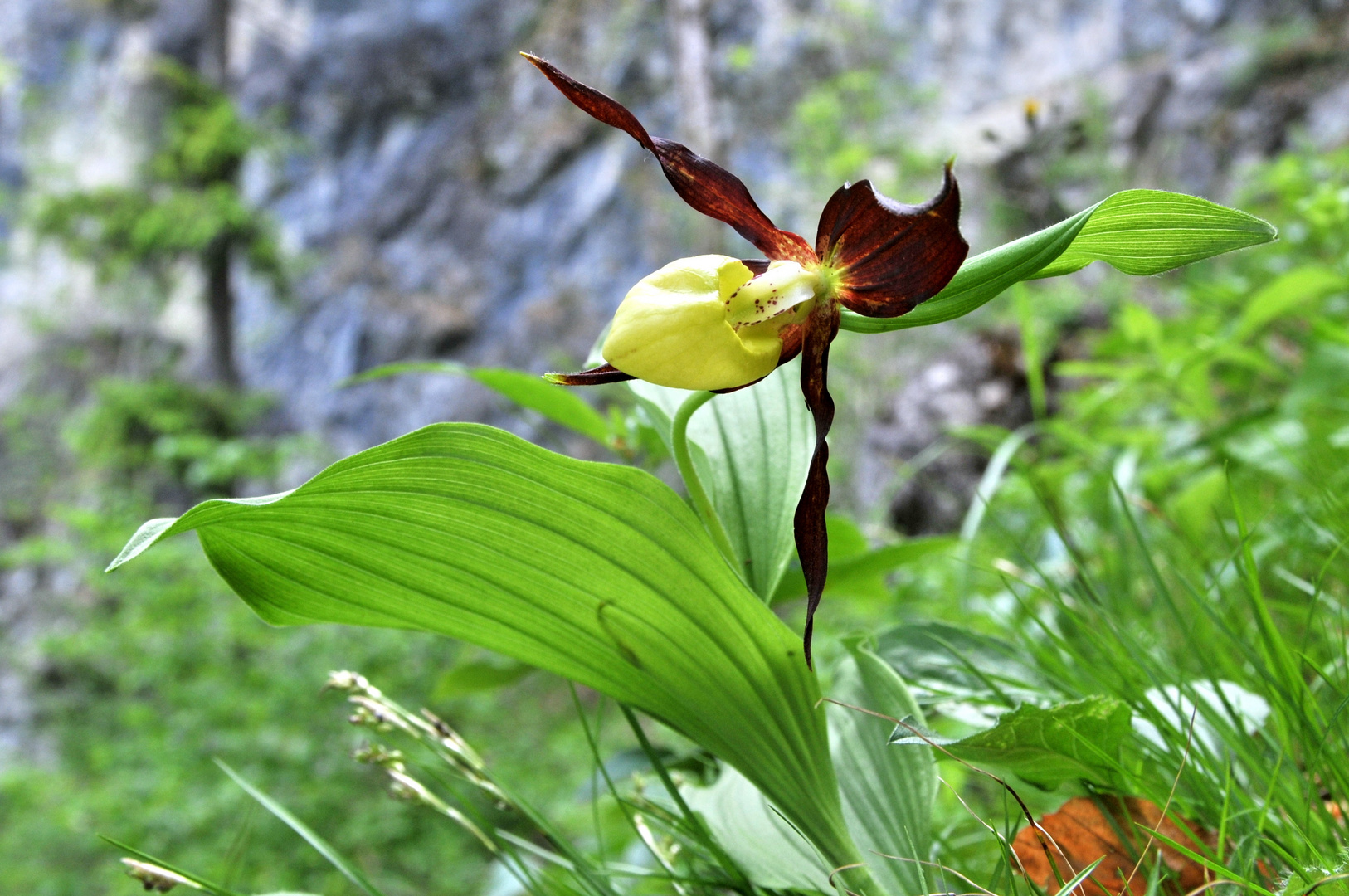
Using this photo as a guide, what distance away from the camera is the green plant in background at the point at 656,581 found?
1.03 ft

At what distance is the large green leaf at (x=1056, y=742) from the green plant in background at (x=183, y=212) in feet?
17.8

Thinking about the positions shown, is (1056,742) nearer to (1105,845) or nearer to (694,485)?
(1105,845)

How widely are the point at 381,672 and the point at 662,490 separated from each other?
9.77ft

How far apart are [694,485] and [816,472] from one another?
0.07 meters

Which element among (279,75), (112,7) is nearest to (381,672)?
(112,7)

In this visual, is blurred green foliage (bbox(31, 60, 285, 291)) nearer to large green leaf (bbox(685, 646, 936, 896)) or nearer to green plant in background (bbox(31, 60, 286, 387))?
green plant in background (bbox(31, 60, 286, 387))

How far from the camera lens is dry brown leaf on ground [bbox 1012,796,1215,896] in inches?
13.6

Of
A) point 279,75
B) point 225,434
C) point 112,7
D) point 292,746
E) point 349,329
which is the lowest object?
point 292,746

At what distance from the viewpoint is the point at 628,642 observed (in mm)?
359

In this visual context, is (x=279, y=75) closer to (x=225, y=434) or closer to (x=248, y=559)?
(x=225, y=434)

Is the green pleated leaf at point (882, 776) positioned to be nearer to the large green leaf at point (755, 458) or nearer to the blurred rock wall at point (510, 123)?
the large green leaf at point (755, 458)

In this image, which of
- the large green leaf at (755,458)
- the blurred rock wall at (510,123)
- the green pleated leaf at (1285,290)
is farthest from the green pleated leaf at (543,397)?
the blurred rock wall at (510,123)

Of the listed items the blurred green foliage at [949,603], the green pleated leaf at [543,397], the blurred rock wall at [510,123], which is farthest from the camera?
the blurred rock wall at [510,123]

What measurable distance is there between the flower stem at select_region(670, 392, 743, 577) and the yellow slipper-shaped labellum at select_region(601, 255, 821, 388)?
0.12 feet
